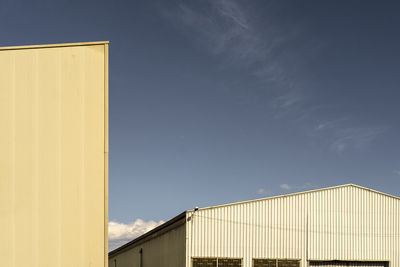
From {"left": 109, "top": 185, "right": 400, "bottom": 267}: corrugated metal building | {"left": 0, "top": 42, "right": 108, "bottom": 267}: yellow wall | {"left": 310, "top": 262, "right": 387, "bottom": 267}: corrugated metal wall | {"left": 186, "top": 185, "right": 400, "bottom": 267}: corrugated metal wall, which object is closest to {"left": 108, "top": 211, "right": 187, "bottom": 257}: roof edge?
{"left": 109, "top": 185, "right": 400, "bottom": 267}: corrugated metal building

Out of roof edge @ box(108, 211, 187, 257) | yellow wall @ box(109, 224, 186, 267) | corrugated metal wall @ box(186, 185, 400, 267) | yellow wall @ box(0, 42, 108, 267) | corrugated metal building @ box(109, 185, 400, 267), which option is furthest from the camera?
roof edge @ box(108, 211, 187, 257)

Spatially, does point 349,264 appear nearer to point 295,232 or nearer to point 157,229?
point 295,232

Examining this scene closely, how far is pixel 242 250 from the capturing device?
23.5 m

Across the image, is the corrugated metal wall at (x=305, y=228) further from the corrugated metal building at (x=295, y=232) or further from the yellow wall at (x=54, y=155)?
the yellow wall at (x=54, y=155)

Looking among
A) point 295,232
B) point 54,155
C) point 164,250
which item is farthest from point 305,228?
point 54,155

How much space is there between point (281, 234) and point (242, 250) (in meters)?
2.42

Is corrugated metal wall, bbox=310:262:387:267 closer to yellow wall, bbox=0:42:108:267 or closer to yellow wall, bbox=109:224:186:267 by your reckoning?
yellow wall, bbox=109:224:186:267

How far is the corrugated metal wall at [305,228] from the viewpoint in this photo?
23.3 meters

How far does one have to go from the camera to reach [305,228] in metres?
24.4

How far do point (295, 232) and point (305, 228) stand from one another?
63cm

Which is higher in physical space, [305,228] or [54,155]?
[54,155]

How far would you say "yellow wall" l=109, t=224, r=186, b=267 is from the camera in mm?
23678

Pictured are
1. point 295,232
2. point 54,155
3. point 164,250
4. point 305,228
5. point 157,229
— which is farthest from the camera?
point 157,229

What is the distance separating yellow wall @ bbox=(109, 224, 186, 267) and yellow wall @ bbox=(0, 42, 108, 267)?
533 inches
